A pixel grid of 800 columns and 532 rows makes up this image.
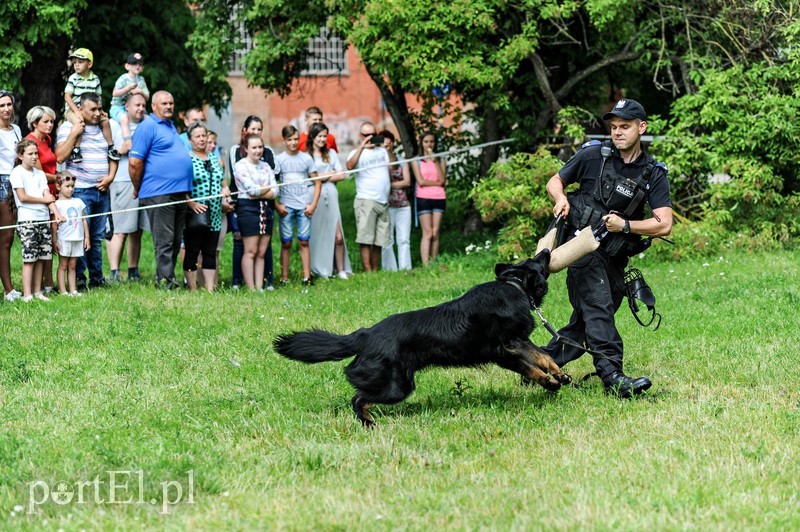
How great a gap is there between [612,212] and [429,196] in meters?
7.17

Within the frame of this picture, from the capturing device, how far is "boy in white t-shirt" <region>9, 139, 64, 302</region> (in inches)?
381

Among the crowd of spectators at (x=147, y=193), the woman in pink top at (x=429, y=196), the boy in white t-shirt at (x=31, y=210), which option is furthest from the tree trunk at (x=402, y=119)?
the boy in white t-shirt at (x=31, y=210)

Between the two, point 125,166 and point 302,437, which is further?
point 125,166

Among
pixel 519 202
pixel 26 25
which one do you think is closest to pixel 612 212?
pixel 519 202

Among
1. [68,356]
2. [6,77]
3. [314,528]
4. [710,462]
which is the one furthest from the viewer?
[6,77]

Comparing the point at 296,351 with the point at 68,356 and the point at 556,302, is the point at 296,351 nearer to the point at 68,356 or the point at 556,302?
the point at 68,356

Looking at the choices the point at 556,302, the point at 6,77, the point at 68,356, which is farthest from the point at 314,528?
the point at 6,77

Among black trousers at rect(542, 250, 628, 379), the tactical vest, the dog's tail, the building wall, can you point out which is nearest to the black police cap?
the tactical vest

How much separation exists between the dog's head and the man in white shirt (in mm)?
6916

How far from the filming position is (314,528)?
4.34 m

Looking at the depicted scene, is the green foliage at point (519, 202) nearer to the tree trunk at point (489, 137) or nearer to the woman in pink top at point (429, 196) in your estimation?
the woman in pink top at point (429, 196)

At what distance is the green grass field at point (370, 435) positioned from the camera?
177 inches

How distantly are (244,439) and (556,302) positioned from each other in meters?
4.99

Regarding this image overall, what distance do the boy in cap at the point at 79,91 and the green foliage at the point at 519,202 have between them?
15.3 ft
